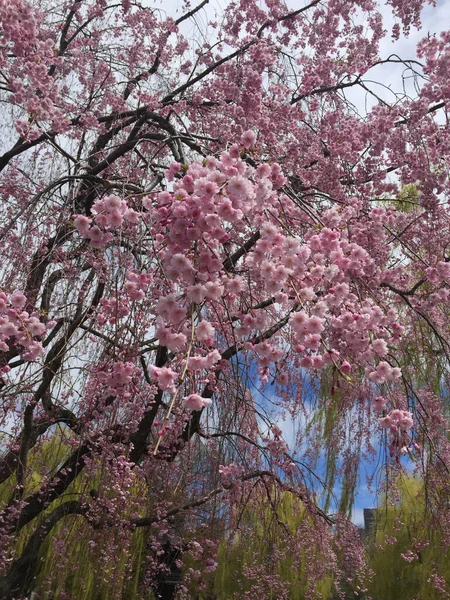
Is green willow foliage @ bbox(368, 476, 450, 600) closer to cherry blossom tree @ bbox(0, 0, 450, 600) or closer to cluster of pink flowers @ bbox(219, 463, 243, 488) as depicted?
cherry blossom tree @ bbox(0, 0, 450, 600)

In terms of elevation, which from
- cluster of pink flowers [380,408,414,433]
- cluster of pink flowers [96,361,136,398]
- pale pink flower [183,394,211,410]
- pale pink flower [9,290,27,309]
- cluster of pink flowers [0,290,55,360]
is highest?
pale pink flower [9,290,27,309]

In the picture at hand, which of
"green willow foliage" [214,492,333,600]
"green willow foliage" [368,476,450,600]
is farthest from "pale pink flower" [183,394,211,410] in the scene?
"green willow foliage" [368,476,450,600]

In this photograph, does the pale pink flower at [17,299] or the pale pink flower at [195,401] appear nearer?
the pale pink flower at [195,401]

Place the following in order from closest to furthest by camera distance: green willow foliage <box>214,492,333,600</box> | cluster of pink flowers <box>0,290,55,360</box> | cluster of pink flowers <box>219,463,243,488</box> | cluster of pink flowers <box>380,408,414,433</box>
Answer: cluster of pink flowers <box>380,408,414,433</box> → cluster of pink flowers <box>0,290,55,360</box> → cluster of pink flowers <box>219,463,243,488</box> → green willow foliage <box>214,492,333,600</box>

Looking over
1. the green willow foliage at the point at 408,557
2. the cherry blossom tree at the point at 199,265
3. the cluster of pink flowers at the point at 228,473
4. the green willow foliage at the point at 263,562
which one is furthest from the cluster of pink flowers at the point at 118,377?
the green willow foliage at the point at 408,557

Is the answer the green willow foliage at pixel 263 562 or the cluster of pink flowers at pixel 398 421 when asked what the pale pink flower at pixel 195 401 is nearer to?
the cluster of pink flowers at pixel 398 421

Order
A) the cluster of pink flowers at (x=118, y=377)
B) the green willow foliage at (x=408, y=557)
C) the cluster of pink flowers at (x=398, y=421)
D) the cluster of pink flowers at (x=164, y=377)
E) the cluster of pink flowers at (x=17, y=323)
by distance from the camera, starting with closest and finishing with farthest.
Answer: the cluster of pink flowers at (x=164, y=377) < the cluster of pink flowers at (x=398, y=421) < the cluster of pink flowers at (x=118, y=377) < the cluster of pink flowers at (x=17, y=323) < the green willow foliage at (x=408, y=557)

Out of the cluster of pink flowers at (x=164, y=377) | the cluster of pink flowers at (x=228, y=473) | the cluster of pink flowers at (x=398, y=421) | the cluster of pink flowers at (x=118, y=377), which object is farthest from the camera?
the cluster of pink flowers at (x=228, y=473)

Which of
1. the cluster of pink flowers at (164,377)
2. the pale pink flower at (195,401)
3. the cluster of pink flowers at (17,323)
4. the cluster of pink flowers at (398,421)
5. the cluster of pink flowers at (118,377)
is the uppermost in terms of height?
the cluster of pink flowers at (17,323)

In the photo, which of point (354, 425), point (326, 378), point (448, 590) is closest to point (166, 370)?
point (354, 425)

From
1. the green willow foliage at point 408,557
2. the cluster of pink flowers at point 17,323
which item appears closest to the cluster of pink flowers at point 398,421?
the cluster of pink flowers at point 17,323

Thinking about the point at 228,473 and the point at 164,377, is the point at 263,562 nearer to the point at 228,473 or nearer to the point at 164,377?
the point at 228,473

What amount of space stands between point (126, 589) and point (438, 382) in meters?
4.45

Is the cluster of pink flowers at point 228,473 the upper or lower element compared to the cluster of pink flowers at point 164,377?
upper
